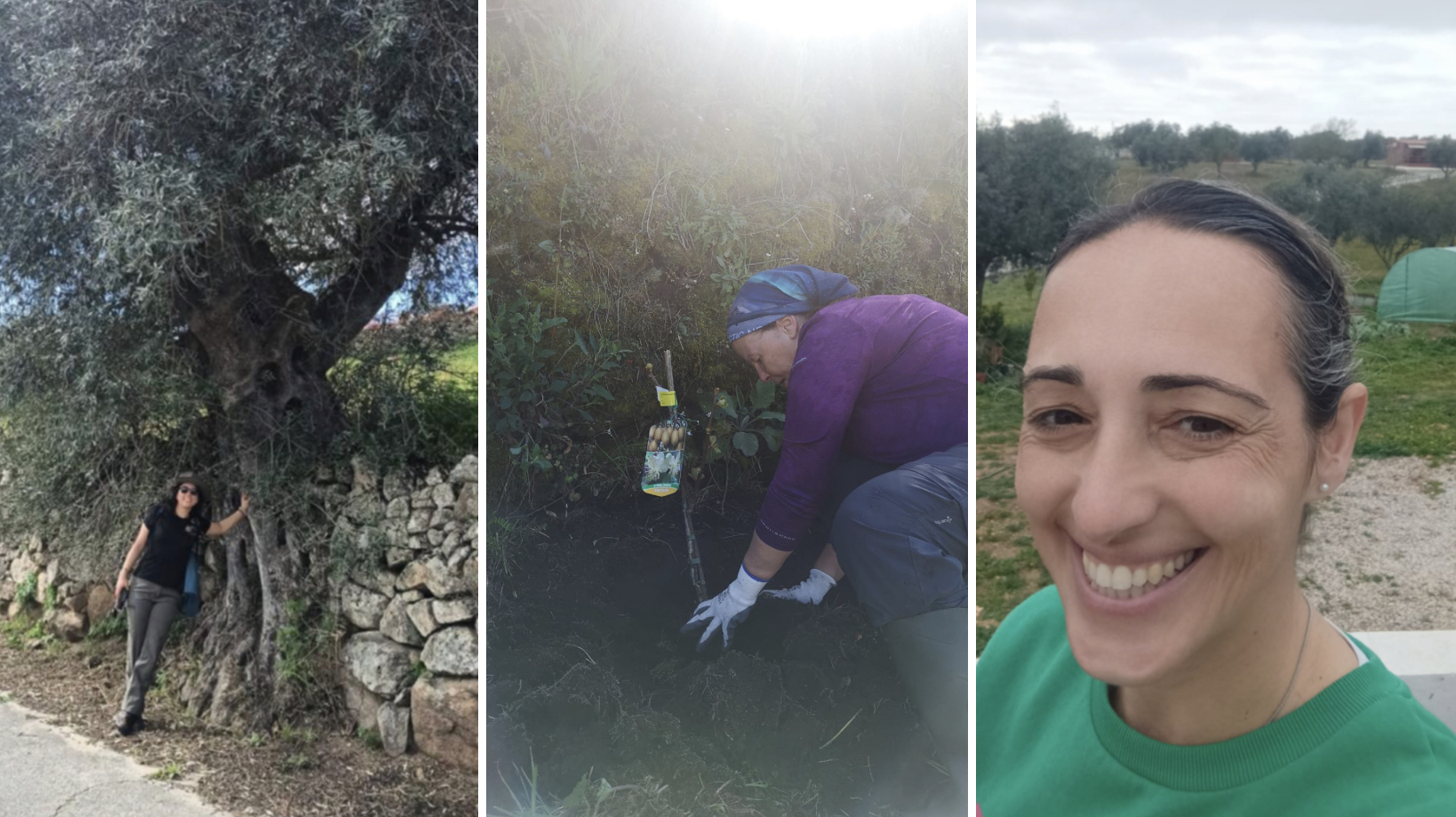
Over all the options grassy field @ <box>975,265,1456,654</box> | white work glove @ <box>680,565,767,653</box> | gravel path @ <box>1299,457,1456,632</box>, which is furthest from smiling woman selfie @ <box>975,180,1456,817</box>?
gravel path @ <box>1299,457,1456,632</box>

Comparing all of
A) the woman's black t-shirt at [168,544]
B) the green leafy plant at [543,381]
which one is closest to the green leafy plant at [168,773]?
the woman's black t-shirt at [168,544]

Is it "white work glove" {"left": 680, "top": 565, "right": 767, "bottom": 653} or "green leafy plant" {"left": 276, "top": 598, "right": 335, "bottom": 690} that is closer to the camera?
"white work glove" {"left": 680, "top": 565, "right": 767, "bottom": 653}

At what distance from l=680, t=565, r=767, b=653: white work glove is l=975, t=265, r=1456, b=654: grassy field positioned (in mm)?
1888

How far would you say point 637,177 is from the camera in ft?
6.33

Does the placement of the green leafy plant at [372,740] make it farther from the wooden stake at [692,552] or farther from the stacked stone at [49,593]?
the wooden stake at [692,552]

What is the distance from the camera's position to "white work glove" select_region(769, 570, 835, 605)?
76.6 inches

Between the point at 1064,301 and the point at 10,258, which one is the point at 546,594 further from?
the point at 10,258

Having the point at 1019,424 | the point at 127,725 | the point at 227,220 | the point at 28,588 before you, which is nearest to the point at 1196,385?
the point at 1019,424

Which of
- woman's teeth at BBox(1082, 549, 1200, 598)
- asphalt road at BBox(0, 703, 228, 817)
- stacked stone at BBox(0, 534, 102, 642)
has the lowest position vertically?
asphalt road at BBox(0, 703, 228, 817)

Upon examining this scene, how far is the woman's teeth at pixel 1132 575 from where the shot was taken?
1248 mm

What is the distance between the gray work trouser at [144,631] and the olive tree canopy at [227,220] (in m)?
0.21

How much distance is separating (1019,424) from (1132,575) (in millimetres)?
2535

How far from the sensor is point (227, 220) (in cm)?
351

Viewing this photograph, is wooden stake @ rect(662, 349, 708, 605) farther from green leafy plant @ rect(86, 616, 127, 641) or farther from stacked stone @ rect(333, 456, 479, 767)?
green leafy plant @ rect(86, 616, 127, 641)
